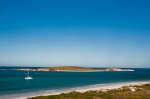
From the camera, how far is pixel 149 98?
4200 centimetres

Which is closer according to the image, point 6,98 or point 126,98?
point 126,98

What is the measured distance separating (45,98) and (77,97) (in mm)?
5221

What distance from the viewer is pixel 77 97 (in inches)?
Result: 1708

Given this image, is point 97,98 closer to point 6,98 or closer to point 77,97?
point 77,97

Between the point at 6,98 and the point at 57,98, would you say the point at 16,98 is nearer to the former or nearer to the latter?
the point at 6,98

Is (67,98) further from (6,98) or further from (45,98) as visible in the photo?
(6,98)

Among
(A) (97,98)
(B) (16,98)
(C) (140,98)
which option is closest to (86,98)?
(A) (97,98)

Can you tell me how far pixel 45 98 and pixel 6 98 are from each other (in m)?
8.40

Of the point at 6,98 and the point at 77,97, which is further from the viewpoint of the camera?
the point at 6,98

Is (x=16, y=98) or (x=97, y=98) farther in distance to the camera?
(x=16, y=98)

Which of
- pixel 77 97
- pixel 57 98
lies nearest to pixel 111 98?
pixel 77 97

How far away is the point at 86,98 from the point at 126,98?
6.32 metres

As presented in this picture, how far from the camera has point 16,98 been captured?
4612cm

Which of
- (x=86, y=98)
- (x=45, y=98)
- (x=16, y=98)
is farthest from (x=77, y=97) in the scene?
(x=16, y=98)
